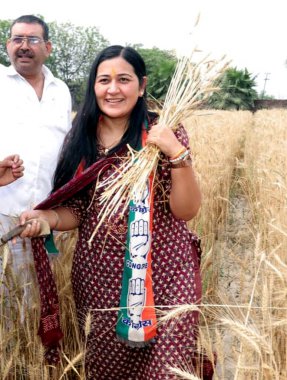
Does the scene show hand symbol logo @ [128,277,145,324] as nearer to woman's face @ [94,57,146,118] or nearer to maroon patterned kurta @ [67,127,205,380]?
maroon patterned kurta @ [67,127,205,380]

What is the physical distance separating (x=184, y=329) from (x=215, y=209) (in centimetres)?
195

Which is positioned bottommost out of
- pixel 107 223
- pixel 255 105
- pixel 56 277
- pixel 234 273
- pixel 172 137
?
pixel 234 273

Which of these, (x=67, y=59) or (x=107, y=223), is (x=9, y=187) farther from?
(x=67, y=59)

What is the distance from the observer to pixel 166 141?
134 cm

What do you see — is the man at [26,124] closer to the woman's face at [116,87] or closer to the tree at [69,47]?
the woman's face at [116,87]

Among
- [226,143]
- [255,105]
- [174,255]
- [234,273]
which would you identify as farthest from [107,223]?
[255,105]

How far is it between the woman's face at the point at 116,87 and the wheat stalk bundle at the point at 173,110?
0.13 meters

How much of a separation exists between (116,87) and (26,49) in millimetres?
554

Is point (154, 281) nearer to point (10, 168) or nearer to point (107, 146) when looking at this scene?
point (107, 146)

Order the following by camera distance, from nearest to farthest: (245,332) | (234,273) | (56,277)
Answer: (245,332) → (56,277) → (234,273)

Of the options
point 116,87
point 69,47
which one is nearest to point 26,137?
point 116,87

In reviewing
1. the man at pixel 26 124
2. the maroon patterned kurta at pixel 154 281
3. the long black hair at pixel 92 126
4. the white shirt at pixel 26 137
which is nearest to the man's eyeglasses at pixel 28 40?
the man at pixel 26 124

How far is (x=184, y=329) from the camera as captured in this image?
1.47 m

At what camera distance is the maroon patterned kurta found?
147 cm
